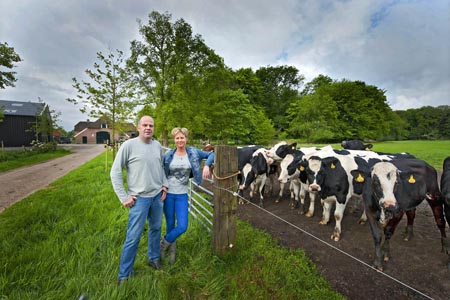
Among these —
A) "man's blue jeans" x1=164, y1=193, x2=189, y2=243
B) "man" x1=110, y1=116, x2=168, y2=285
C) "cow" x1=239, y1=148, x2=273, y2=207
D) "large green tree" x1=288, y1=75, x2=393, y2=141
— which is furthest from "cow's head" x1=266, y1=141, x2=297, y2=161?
"large green tree" x1=288, y1=75, x2=393, y2=141

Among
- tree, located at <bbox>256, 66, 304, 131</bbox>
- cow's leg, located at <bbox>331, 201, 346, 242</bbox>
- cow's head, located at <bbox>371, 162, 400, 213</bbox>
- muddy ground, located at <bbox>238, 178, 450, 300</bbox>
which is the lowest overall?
muddy ground, located at <bbox>238, 178, 450, 300</bbox>

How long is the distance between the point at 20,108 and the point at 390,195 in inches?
1682

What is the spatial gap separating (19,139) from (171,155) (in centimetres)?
3755

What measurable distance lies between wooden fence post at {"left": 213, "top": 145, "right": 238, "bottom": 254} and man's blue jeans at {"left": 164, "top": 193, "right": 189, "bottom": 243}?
0.46 metres

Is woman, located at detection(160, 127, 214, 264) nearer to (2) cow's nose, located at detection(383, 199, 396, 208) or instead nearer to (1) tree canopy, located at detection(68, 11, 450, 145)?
(2) cow's nose, located at detection(383, 199, 396, 208)

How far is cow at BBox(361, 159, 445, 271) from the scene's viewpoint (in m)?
3.05

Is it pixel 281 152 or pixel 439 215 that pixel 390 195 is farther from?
pixel 281 152

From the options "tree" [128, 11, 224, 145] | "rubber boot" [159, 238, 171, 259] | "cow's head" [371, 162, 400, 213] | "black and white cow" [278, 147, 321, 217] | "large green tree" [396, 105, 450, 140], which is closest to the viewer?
"rubber boot" [159, 238, 171, 259]

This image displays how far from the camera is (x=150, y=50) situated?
1673 centimetres

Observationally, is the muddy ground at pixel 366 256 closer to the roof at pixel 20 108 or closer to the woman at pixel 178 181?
the woman at pixel 178 181

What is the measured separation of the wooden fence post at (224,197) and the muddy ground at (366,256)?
1.14 metres

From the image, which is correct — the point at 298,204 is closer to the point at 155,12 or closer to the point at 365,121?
the point at 155,12

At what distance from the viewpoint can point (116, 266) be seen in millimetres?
2662

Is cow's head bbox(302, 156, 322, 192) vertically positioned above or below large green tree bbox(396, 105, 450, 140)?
below
